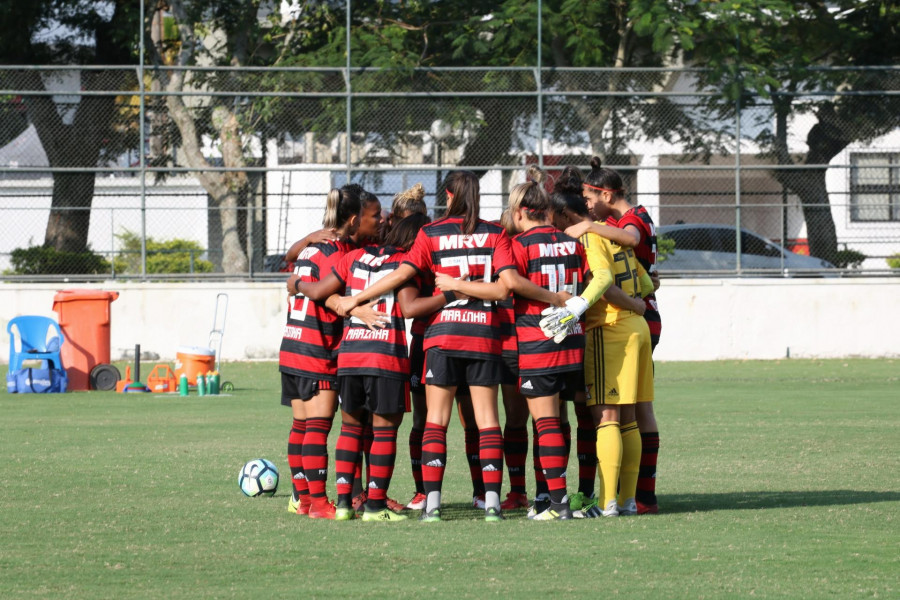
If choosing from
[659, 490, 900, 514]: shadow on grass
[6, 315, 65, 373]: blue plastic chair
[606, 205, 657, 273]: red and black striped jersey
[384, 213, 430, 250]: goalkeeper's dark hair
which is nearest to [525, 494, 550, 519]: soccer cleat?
[659, 490, 900, 514]: shadow on grass

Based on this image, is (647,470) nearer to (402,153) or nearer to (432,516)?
(432,516)

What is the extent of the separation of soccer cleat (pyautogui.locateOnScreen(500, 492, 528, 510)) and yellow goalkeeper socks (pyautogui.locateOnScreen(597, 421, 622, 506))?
2.26ft

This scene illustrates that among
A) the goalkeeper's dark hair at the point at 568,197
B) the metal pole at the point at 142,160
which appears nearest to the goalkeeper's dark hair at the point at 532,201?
the goalkeeper's dark hair at the point at 568,197

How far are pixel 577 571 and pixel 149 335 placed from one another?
1650 centimetres

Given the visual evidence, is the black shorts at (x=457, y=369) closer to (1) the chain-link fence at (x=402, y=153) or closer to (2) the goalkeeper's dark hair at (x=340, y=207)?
(2) the goalkeeper's dark hair at (x=340, y=207)

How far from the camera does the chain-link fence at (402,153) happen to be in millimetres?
21438

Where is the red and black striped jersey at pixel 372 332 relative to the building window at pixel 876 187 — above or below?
below

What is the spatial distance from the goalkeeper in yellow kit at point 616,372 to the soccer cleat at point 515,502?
0.57m

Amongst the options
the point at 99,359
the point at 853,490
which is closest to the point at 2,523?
the point at 853,490

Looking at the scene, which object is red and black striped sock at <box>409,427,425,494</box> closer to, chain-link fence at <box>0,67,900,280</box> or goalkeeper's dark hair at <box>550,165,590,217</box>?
goalkeeper's dark hair at <box>550,165,590,217</box>

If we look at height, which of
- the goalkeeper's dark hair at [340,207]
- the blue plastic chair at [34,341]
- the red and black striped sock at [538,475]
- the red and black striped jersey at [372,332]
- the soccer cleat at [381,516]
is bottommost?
the soccer cleat at [381,516]

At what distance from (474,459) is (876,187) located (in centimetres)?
1630

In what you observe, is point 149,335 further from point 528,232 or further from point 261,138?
point 528,232

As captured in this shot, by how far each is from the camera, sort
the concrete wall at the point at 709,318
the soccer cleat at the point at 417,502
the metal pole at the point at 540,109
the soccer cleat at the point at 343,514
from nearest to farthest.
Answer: the soccer cleat at the point at 343,514, the soccer cleat at the point at 417,502, the concrete wall at the point at 709,318, the metal pole at the point at 540,109
